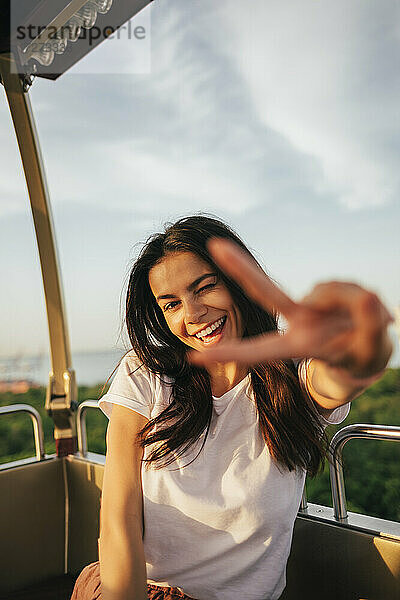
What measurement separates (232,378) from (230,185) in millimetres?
13163

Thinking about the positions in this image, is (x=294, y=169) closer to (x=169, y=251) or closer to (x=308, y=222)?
(x=308, y=222)

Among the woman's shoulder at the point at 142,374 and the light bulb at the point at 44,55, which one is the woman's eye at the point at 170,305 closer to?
the woman's shoulder at the point at 142,374

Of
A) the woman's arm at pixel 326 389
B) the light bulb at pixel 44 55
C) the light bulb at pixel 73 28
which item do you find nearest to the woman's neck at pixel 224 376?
the woman's arm at pixel 326 389

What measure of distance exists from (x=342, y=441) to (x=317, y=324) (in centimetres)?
100

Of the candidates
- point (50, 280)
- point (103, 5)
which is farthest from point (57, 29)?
point (50, 280)

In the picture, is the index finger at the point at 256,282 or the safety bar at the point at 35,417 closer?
the index finger at the point at 256,282

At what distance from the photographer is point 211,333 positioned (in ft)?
4.87

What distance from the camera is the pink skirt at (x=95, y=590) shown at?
4.98 ft

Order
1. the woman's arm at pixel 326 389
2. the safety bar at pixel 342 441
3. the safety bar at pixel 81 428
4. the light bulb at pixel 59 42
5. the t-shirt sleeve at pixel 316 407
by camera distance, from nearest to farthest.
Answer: the woman's arm at pixel 326 389, the t-shirt sleeve at pixel 316 407, the safety bar at pixel 342 441, the light bulb at pixel 59 42, the safety bar at pixel 81 428

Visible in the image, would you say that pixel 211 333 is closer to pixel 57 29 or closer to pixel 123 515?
pixel 123 515

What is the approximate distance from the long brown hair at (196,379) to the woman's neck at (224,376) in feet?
0.08

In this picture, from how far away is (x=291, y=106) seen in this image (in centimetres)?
1201

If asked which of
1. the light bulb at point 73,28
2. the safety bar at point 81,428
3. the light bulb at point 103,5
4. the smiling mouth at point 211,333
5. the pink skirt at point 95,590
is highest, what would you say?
the light bulb at point 103,5

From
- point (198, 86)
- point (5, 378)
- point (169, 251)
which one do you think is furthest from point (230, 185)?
point (169, 251)
